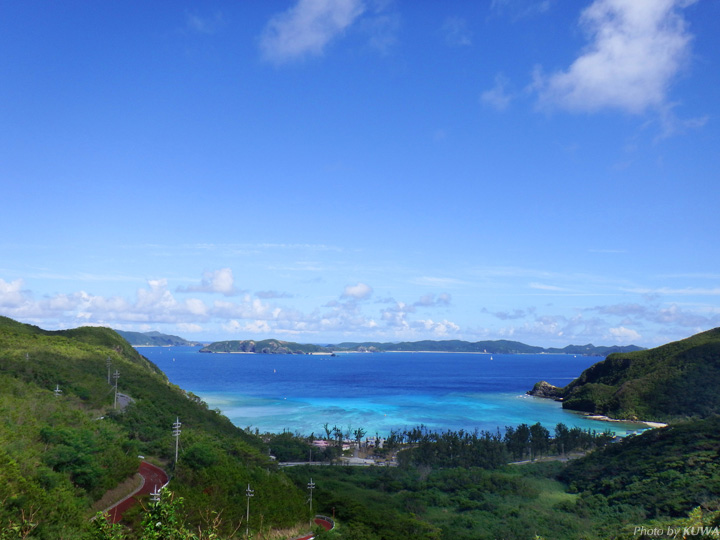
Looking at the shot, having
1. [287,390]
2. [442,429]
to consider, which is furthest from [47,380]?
[287,390]

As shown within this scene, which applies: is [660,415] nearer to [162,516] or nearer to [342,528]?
[342,528]

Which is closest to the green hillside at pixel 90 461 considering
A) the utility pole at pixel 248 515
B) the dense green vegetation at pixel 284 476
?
the dense green vegetation at pixel 284 476

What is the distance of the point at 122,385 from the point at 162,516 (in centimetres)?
6367

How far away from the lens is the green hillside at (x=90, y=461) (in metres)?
22.2

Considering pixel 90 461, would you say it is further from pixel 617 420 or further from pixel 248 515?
pixel 617 420

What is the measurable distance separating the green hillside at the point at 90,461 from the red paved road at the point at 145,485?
1.01 meters

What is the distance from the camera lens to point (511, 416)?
413 feet

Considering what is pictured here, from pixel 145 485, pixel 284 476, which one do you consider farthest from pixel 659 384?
pixel 145 485

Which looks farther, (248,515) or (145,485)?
(145,485)

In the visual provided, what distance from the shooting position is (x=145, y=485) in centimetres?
3300

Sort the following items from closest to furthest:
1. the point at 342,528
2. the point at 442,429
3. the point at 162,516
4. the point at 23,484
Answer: the point at 162,516, the point at 23,484, the point at 342,528, the point at 442,429

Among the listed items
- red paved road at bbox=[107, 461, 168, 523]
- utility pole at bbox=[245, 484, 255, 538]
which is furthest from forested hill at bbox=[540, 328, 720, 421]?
red paved road at bbox=[107, 461, 168, 523]

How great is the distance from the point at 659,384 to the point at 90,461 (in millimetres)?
144617

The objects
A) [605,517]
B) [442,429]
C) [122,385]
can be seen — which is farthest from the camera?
[442,429]
